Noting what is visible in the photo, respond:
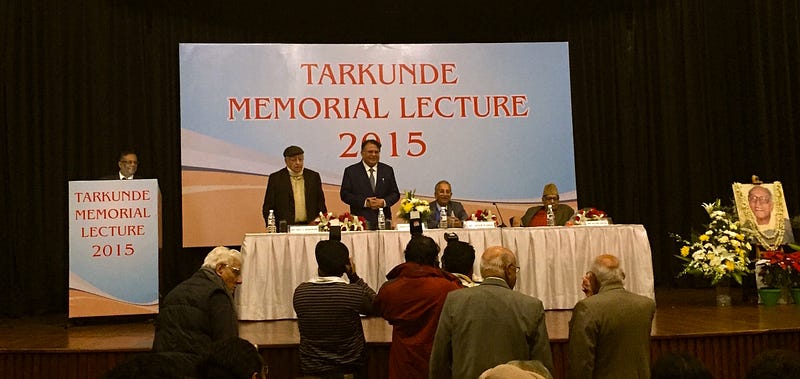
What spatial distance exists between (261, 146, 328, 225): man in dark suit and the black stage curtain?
6.24ft

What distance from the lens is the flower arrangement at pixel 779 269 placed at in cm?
687

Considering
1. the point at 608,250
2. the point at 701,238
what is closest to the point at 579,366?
the point at 608,250

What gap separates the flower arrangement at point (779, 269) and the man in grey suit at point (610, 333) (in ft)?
13.4

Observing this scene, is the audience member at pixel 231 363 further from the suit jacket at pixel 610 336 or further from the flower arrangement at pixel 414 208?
the flower arrangement at pixel 414 208

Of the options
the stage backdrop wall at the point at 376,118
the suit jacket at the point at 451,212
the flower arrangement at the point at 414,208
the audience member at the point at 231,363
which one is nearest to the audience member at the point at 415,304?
the audience member at the point at 231,363

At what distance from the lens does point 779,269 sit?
22.7ft

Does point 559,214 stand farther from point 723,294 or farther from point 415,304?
point 415,304

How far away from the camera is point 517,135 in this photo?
8.84 m

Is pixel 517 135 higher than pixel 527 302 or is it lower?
higher

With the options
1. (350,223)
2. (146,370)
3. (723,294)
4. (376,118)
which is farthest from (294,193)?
(146,370)

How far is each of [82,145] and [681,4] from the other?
678 centimetres

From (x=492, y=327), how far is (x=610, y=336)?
501 millimetres

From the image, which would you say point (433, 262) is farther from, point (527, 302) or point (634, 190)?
point (634, 190)

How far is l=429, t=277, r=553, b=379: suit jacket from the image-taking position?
10.7 ft
